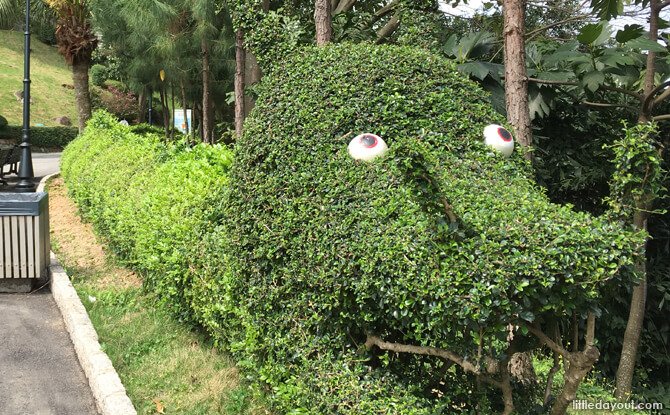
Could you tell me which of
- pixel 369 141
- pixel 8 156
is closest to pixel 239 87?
pixel 369 141

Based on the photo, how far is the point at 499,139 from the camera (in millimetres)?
3105

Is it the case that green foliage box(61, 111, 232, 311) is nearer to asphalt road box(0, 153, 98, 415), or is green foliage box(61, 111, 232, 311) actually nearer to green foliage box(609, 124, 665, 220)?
asphalt road box(0, 153, 98, 415)

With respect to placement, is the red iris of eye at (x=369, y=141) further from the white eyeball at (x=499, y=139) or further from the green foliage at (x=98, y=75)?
the green foliage at (x=98, y=75)

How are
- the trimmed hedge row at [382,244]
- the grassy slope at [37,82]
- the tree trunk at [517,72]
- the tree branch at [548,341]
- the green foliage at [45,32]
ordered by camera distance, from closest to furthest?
the trimmed hedge row at [382,244] < the tree branch at [548,341] < the tree trunk at [517,72] < the grassy slope at [37,82] < the green foliage at [45,32]

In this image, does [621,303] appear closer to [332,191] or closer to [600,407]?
[600,407]

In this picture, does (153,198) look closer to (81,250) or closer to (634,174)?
(81,250)

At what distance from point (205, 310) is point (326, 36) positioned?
3.30 metres

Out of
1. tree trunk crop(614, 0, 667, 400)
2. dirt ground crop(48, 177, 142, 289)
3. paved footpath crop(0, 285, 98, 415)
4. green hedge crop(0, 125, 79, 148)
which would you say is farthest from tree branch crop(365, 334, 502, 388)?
green hedge crop(0, 125, 79, 148)

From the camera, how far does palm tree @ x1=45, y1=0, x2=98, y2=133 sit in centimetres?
1791

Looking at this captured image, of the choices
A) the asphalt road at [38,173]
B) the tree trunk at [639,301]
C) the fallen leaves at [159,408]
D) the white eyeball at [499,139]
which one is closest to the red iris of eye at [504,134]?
the white eyeball at [499,139]

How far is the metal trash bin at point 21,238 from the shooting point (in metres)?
6.36

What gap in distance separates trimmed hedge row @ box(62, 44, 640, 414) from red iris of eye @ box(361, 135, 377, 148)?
0.42 ft

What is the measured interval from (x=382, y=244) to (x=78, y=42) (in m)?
18.2

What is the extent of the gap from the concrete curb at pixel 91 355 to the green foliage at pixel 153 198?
2.38 feet
